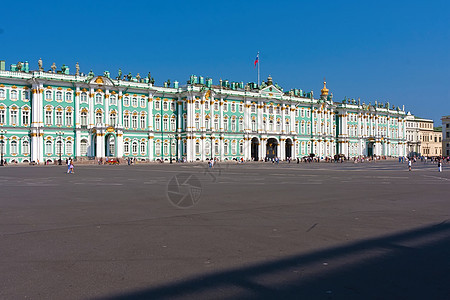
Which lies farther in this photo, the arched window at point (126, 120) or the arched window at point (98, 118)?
the arched window at point (126, 120)

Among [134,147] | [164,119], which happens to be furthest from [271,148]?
[134,147]

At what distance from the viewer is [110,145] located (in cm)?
7406

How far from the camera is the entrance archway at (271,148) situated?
94.1 meters

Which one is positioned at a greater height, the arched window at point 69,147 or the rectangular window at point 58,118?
the rectangular window at point 58,118

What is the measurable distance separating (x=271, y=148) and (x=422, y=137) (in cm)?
7993

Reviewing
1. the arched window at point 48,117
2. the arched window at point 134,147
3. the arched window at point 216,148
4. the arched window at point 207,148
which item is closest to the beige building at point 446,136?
the arched window at point 216,148

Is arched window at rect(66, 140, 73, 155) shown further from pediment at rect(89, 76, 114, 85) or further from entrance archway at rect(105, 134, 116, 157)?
pediment at rect(89, 76, 114, 85)

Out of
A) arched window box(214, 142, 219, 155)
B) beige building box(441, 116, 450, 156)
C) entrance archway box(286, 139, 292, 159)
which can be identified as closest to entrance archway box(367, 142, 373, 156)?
entrance archway box(286, 139, 292, 159)

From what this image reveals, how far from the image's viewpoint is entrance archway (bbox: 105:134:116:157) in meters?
73.6

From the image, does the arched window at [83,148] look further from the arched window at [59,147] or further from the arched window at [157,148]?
the arched window at [157,148]

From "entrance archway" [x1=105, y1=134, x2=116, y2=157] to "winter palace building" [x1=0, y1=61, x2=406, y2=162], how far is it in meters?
0.17

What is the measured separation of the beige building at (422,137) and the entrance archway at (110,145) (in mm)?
99567

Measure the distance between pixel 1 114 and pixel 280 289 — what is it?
68203 mm

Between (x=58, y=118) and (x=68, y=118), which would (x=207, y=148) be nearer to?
(x=68, y=118)
